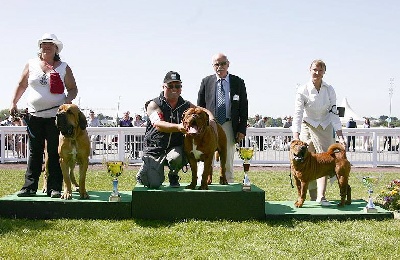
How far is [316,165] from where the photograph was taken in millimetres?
5504

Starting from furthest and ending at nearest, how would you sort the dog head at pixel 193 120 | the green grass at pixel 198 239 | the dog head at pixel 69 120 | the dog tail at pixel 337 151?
the dog tail at pixel 337 151 → the dog head at pixel 69 120 → the dog head at pixel 193 120 → the green grass at pixel 198 239

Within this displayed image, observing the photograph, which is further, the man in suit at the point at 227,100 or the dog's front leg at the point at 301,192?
the man in suit at the point at 227,100

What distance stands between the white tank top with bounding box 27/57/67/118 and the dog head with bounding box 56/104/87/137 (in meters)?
0.50

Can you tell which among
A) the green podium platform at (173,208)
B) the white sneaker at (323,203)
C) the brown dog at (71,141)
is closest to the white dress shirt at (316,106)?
the white sneaker at (323,203)

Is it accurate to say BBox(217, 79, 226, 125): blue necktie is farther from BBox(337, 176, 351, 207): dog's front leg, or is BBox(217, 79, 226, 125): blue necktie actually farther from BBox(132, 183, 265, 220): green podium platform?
BBox(337, 176, 351, 207): dog's front leg

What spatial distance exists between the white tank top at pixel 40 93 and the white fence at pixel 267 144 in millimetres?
7596

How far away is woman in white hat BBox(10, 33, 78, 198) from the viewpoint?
5457 millimetres

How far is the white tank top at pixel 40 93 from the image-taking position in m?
5.44

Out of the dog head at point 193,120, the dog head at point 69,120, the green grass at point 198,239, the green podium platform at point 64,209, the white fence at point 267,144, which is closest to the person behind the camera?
the green grass at point 198,239

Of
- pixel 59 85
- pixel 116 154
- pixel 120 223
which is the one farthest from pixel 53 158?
pixel 116 154

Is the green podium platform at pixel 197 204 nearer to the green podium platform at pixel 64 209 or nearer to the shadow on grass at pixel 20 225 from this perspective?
the green podium platform at pixel 64 209

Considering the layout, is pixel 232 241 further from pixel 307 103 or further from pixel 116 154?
pixel 116 154

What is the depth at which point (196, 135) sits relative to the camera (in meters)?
4.98

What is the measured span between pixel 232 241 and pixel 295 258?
699mm
